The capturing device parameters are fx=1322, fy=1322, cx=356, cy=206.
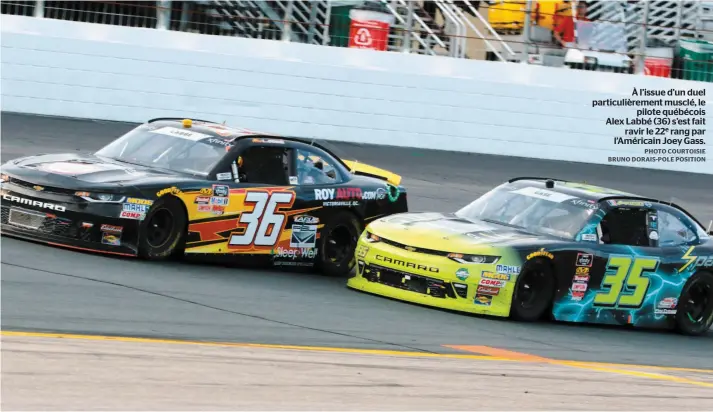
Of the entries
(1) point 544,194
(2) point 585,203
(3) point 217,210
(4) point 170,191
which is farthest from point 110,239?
(2) point 585,203

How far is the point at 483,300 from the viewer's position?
11.3m

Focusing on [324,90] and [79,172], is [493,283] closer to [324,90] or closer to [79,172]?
[79,172]

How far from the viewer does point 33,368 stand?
21.9ft

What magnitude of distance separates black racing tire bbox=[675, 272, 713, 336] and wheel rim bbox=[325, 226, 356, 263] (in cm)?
326

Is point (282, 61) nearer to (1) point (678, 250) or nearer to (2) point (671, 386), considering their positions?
(1) point (678, 250)

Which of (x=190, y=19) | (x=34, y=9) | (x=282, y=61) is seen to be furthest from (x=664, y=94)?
(x=34, y=9)

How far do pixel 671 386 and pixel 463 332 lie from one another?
2.07m

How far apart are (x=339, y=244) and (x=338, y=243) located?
14 millimetres

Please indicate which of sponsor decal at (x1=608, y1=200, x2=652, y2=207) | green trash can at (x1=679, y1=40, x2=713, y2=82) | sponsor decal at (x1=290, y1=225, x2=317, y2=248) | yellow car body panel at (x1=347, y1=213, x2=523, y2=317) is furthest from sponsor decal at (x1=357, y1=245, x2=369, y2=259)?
green trash can at (x1=679, y1=40, x2=713, y2=82)

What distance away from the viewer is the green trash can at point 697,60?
24.8m

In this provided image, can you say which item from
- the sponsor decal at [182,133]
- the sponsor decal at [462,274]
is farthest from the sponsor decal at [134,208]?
the sponsor decal at [462,274]

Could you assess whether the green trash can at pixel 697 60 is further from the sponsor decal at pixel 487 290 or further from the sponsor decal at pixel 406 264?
the sponsor decal at pixel 487 290

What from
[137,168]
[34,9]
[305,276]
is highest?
[34,9]

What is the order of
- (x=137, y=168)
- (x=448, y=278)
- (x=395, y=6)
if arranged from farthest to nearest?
(x=395, y=6) < (x=137, y=168) < (x=448, y=278)
